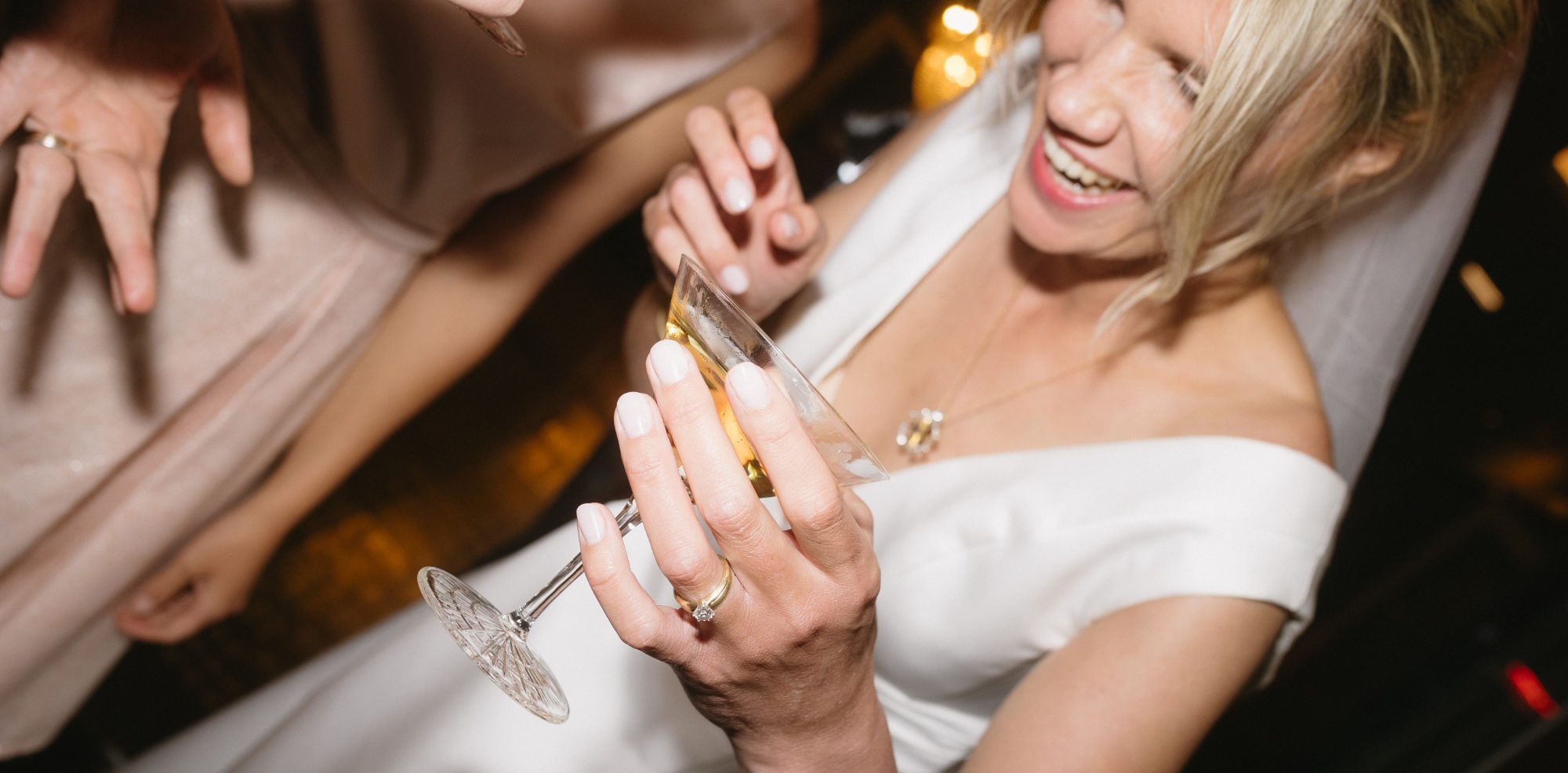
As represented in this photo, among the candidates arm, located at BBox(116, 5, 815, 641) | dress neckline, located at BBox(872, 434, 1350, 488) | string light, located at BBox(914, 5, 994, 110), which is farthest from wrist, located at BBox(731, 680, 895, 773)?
string light, located at BBox(914, 5, 994, 110)

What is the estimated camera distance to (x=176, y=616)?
1885mm

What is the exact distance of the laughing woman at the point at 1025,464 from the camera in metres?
1.08

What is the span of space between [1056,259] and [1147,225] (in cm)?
44

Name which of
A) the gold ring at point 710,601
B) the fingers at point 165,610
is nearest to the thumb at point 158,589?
the fingers at point 165,610

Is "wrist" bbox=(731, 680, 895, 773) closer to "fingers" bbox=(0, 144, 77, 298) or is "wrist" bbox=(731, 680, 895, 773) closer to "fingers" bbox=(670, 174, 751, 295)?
"fingers" bbox=(670, 174, 751, 295)

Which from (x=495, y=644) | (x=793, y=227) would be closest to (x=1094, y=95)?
(x=793, y=227)

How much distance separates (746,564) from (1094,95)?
3.19 ft

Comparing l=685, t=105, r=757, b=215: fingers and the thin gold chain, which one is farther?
the thin gold chain

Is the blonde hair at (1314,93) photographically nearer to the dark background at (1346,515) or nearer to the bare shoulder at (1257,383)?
the bare shoulder at (1257,383)

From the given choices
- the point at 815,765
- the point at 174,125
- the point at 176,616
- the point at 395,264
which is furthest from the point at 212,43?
the point at 815,765

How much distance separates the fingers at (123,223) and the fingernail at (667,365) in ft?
2.91

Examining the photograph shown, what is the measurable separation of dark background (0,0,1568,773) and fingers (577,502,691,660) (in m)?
1.30

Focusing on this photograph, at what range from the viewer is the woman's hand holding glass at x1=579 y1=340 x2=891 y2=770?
2.67 feet

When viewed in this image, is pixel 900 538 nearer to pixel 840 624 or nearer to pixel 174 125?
pixel 840 624
